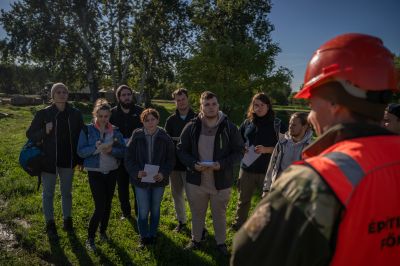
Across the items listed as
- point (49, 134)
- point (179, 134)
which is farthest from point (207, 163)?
point (49, 134)

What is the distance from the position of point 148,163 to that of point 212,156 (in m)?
1.02

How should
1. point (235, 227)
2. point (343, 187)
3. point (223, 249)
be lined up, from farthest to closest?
point (235, 227), point (223, 249), point (343, 187)

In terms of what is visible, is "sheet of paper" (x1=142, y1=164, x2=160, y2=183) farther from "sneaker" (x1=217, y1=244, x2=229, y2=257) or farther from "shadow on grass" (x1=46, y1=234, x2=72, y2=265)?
"shadow on grass" (x1=46, y1=234, x2=72, y2=265)

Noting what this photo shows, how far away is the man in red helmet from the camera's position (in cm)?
108

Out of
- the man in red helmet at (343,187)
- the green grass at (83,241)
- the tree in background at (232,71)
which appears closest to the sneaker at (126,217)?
the green grass at (83,241)

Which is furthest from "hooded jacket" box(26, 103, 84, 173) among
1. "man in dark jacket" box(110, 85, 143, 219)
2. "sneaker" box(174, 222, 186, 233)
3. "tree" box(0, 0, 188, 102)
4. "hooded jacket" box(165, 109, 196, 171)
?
"tree" box(0, 0, 188, 102)

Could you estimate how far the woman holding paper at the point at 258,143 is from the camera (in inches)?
204

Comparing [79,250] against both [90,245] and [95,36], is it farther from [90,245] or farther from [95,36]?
[95,36]

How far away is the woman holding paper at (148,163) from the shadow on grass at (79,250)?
2.60 feet

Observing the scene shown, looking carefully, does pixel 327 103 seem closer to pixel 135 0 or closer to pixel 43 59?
pixel 135 0

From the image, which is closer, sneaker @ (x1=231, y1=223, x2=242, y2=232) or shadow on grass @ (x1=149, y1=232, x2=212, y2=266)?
shadow on grass @ (x1=149, y1=232, x2=212, y2=266)

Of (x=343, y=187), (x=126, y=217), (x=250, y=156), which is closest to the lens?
(x=343, y=187)

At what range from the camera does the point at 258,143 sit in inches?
209

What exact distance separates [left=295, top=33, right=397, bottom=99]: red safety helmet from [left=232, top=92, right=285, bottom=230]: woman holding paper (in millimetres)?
3831
